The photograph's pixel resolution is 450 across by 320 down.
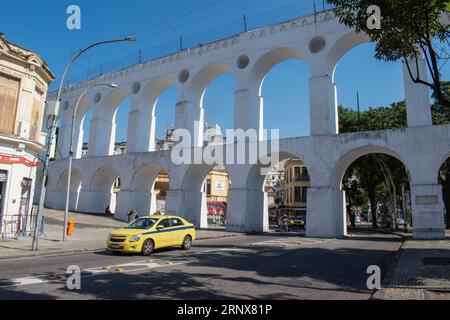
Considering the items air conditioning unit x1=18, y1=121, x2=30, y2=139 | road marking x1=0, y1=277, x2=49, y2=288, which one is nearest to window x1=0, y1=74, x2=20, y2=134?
air conditioning unit x1=18, y1=121, x2=30, y2=139

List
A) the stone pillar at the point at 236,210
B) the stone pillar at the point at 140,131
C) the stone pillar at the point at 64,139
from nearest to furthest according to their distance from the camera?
the stone pillar at the point at 236,210, the stone pillar at the point at 140,131, the stone pillar at the point at 64,139

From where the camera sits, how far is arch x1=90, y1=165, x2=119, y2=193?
39188 mm

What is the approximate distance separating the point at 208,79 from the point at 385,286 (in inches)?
1134

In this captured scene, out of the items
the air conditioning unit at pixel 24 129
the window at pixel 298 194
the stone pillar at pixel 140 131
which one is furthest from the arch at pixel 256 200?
the window at pixel 298 194

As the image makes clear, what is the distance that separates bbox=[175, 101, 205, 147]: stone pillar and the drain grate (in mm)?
22551

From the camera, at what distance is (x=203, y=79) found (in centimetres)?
3400

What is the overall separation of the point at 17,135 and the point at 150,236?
896 cm

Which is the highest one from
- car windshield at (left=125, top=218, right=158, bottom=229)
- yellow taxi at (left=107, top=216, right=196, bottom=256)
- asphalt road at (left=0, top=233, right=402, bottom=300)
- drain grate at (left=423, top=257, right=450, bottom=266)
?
car windshield at (left=125, top=218, right=158, bottom=229)

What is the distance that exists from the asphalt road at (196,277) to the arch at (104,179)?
27268mm

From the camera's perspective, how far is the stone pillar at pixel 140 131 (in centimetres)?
3641

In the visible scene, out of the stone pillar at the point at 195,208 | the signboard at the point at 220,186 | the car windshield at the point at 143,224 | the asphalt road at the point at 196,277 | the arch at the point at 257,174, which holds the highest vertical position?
the signboard at the point at 220,186

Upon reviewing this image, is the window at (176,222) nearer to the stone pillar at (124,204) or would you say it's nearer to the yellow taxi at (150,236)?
the yellow taxi at (150,236)

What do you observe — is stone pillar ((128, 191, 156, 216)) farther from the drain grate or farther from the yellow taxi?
the drain grate
